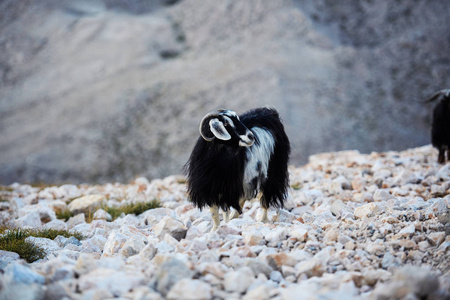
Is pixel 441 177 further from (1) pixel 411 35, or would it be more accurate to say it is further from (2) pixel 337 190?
(1) pixel 411 35

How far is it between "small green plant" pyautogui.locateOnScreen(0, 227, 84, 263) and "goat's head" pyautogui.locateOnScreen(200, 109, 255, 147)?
6.27 ft

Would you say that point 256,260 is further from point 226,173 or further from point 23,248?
point 23,248

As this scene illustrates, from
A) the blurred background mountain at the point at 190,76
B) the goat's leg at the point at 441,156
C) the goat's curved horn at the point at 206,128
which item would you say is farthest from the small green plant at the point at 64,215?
the blurred background mountain at the point at 190,76

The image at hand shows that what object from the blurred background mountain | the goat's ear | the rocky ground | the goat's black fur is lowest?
the rocky ground

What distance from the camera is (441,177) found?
Result: 7035 millimetres

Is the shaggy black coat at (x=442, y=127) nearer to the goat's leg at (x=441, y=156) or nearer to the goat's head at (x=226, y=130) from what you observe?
the goat's leg at (x=441, y=156)

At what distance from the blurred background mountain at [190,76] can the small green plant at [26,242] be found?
21999 millimetres

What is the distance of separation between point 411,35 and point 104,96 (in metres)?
23.2

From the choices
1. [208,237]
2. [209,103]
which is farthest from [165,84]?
[208,237]

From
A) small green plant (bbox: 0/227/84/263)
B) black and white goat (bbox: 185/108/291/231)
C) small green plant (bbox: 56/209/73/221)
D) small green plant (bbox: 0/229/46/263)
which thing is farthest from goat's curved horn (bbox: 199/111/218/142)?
small green plant (bbox: 56/209/73/221)

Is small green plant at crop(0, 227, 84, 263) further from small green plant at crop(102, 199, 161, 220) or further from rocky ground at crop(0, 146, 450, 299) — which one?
small green plant at crop(102, 199, 161, 220)

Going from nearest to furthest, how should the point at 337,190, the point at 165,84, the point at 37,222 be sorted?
1. the point at 37,222
2. the point at 337,190
3. the point at 165,84

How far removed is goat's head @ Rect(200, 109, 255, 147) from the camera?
182 inches

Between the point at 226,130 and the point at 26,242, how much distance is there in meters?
2.33
